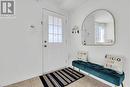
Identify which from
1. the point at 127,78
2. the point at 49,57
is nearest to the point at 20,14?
the point at 49,57

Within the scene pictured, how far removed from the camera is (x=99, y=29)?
263cm

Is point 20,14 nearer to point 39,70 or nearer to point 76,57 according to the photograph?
point 39,70

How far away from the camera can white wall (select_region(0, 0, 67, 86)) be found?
2234 mm

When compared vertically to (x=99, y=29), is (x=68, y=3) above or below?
above

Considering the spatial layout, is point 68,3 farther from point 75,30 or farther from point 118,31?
point 118,31

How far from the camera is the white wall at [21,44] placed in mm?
2234

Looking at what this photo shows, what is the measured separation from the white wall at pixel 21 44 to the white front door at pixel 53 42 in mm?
200

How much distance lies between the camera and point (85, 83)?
2395mm

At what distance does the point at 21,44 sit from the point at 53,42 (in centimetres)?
109

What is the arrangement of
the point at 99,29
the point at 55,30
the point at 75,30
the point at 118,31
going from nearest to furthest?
the point at 118,31 < the point at 99,29 < the point at 55,30 < the point at 75,30

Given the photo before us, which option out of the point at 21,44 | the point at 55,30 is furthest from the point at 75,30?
the point at 21,44

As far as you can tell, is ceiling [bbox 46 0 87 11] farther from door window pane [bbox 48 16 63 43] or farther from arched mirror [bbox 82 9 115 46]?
arched mirror [bbox 82 9 115 46]

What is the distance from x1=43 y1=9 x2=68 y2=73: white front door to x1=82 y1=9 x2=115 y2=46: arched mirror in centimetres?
88

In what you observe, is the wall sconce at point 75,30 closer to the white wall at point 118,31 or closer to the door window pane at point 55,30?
the door window pane at point 55,30
